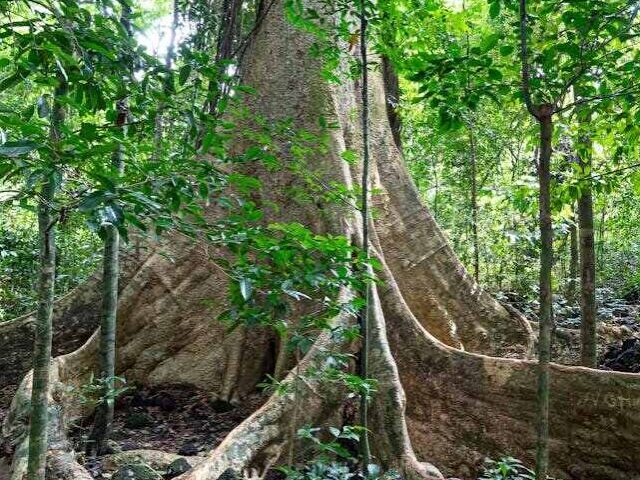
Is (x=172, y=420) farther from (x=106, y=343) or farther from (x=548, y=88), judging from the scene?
(x=548, y=88)

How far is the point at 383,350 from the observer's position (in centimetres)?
403

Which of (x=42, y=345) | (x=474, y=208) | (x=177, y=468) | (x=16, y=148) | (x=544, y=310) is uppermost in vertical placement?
(x=474, y=208)

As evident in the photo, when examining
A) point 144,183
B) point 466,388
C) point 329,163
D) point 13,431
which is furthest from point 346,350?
point 144,183

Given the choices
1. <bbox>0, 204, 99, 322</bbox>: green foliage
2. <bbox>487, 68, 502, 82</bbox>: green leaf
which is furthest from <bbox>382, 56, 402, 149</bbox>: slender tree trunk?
<bbox>487, 68, 502, 82</bbox>: green leaf

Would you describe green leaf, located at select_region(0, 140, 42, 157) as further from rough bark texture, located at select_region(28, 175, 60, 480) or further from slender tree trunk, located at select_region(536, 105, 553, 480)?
slender tree trunk, located at select_region(536, 105, 553, 480)

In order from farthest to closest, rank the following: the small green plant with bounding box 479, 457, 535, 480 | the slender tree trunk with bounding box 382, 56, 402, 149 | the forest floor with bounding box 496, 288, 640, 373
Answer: the slender tree trunk with bounding box 382, 56, 402, 149
the forest floor with bounding box 496, 288, 640, 373
the small green plant with bounding box 479, 457, 535, 480

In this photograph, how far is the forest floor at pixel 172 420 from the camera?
4.39m

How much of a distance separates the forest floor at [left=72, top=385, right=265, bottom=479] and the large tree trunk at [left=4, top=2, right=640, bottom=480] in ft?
0.42

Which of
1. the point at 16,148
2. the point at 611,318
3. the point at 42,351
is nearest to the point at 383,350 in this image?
the point at 42,351

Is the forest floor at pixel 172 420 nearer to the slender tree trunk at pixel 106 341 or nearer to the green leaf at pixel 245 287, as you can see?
the slender tree trunk at pixel 106 341

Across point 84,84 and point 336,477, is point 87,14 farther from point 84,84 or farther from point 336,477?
point 336,477

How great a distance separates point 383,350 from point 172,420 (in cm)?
203

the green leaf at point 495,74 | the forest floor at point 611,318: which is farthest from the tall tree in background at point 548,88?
the forest floor at point 611,318

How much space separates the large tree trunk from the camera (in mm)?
→ 3842
